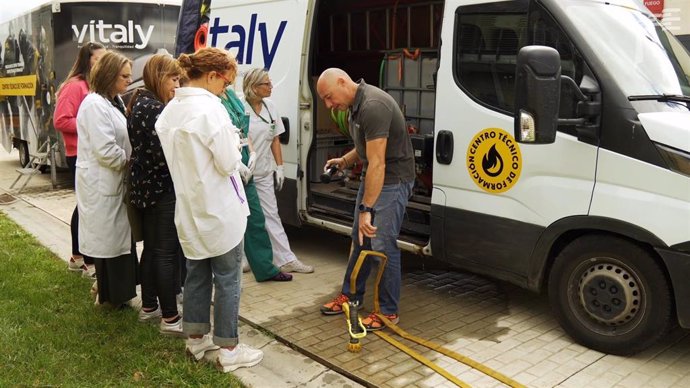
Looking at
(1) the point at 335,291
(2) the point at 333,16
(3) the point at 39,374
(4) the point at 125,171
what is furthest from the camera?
(2) the point at 333,16

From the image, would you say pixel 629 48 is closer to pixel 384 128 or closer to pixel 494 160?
pixel 494 160

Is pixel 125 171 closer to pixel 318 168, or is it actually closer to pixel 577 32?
pixel 318 168

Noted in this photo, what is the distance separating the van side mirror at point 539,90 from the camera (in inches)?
130

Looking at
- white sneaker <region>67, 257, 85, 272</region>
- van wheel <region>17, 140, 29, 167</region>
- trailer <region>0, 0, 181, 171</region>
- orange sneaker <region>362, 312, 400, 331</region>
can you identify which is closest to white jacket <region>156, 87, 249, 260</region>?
orange sneaker <region>362, 312, 400, 331</region>

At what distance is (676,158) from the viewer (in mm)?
3373

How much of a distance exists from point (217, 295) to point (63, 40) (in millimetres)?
7180

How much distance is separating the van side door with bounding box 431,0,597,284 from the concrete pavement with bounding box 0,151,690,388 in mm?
440

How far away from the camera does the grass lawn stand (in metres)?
3.58

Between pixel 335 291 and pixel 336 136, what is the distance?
1.76m

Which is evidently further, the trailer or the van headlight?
the trailer

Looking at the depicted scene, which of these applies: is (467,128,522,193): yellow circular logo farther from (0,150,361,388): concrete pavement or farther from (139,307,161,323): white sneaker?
(139,307,161,323): white sneaker

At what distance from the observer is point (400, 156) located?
4086mm

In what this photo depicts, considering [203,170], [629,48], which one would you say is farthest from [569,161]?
[203,170]

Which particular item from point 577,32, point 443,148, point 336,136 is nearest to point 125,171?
point 443,148
